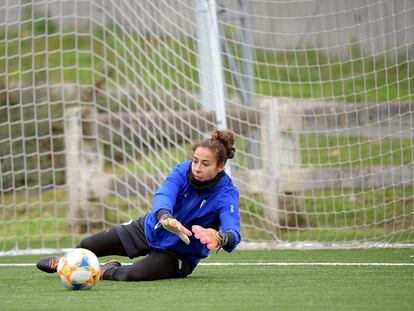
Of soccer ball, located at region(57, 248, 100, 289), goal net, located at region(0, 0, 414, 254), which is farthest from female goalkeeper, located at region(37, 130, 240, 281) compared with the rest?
goal net, located at region(0, 0, 414, 254)

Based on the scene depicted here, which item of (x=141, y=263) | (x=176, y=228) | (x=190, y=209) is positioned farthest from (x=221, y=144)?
(x=141, y=263)

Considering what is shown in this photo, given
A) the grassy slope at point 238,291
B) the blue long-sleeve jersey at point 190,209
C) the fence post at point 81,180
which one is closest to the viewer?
the grassy slope at point 238,291

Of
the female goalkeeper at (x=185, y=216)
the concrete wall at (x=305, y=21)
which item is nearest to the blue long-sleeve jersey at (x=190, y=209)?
the female goalkeeper at (x=185, y=216)

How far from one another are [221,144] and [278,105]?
3.73m

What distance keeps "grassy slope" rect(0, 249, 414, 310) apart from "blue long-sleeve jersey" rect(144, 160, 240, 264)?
0.25 metres

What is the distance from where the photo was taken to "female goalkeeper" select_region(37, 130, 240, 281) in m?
6.57

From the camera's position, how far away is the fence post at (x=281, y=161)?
1023 cm

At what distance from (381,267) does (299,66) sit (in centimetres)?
301

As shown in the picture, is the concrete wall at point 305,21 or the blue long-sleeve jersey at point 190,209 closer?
the blue long-sleeve jersey at point 190,209

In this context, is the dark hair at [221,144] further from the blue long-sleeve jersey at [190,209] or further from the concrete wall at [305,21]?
the concrete wall at [305,21]

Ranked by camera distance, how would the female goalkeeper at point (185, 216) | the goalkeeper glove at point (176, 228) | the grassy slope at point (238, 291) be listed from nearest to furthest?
1. the grassy slope at point (238, 291)
2. the goalkeeper glove at point (176, 228)
3. the female goalkeeper at point (185, 216)

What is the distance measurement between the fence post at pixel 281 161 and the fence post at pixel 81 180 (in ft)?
6.53

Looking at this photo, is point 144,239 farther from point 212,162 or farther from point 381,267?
point 381,267

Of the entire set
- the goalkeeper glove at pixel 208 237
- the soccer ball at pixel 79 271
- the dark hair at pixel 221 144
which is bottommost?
the soccer ball at pixel 79 271
